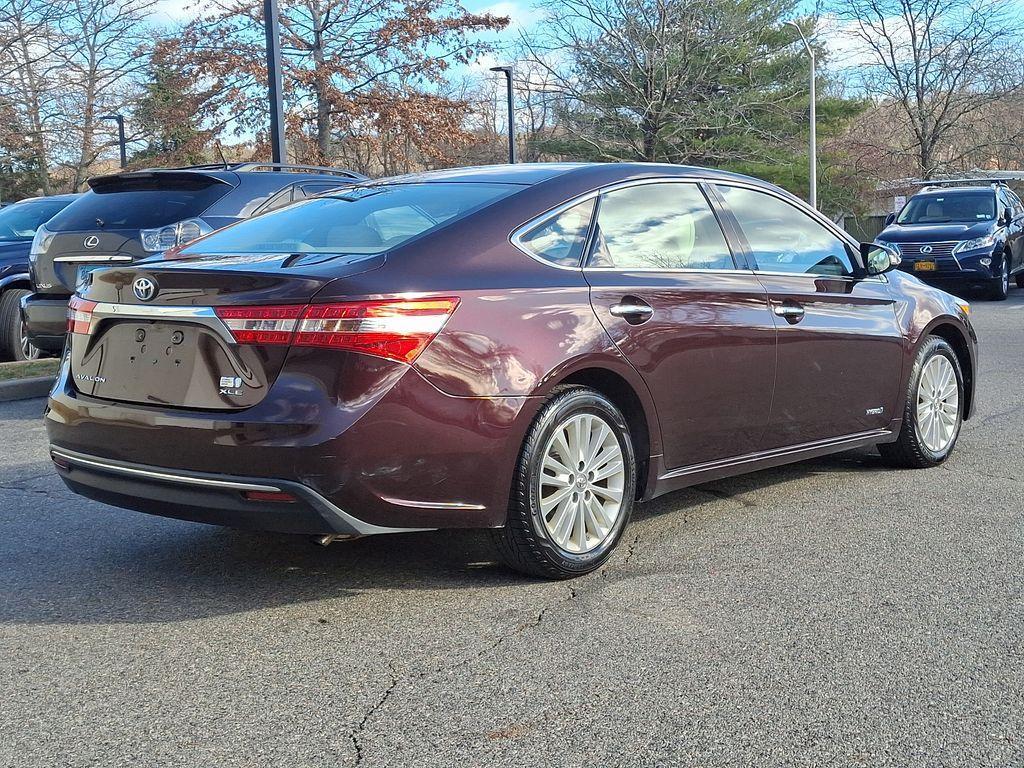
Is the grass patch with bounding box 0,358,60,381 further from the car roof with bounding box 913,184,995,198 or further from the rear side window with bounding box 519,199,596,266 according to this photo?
the car roof with bounding box 913,184,995,198

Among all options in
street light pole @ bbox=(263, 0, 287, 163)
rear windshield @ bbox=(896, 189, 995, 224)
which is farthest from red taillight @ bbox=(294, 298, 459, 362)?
rear windshield @ bbox=(896, 189, 995, 224)

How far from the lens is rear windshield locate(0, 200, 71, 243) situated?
35.9 feet

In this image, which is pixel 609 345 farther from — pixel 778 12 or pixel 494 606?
pixel 778 12

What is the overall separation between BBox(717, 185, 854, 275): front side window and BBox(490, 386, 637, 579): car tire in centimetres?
133

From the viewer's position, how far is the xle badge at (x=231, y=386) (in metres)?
3.77

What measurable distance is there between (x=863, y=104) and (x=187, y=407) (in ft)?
136

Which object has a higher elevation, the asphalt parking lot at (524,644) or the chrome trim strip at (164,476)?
the chrome trim strip at (164,476)

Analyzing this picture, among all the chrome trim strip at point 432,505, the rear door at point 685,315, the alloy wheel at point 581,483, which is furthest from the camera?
the rear door at point 685,315

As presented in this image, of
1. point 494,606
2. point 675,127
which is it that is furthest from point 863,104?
point 494,606

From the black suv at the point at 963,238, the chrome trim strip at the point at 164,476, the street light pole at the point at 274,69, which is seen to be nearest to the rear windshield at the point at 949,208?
the black suv at the point at 963,238

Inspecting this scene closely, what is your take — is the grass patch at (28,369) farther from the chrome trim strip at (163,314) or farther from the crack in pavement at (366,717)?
the crack in pavement at (366,717)

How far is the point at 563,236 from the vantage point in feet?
14.5

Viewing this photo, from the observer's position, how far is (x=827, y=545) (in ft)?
15.4

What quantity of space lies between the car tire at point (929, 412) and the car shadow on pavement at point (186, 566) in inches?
57.9
